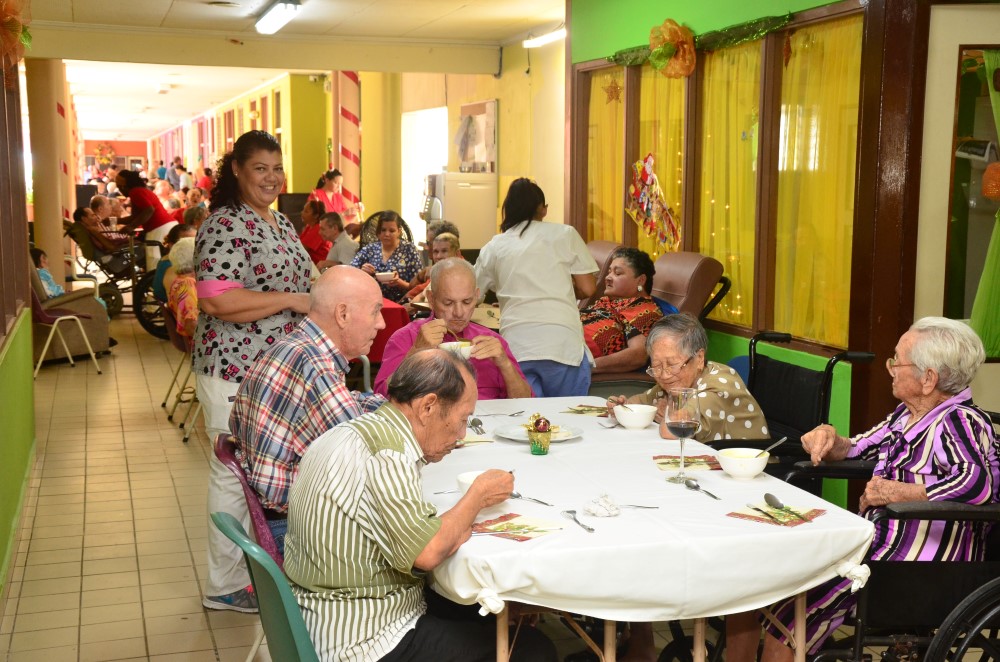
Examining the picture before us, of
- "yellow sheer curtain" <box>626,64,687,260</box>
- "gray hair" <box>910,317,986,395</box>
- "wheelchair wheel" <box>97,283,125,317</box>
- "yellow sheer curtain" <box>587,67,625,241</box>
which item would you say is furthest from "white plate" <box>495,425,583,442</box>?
"wheelchair wheel" <box>97,283,125,317</box>

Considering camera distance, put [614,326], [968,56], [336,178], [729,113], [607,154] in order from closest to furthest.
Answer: [968,56]
[614,326]
[729,113]
[607,154]
[336,178]

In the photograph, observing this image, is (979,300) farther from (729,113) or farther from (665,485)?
(665,485)

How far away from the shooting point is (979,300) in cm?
453

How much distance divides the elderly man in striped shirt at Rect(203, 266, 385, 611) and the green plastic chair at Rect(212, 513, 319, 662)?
62cm

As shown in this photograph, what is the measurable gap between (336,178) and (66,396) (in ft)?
16.9

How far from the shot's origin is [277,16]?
8.52 metres

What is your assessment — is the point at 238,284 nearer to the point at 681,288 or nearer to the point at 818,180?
the point at 681,288

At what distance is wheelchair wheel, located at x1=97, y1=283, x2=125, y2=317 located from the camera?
11891mm

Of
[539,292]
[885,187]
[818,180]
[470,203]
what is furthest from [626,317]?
[470,203]

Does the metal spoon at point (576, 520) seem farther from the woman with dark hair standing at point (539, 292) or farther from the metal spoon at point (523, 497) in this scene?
the woman with dark hair standing at point (539, 292)

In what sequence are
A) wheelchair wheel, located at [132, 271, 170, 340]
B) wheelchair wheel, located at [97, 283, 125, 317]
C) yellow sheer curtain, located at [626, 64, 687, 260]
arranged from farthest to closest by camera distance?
wheelchair wheel, located at [97, 283, 125, 317] < wheelchair wheel, located at [132, 271, 170, 340] < yellow sheer curtain, located at [626, 64, 687, 260]

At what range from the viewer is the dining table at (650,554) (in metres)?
2.11

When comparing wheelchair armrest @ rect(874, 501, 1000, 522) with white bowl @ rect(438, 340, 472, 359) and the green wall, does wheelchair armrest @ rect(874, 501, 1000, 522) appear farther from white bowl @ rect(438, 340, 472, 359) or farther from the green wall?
the green wall

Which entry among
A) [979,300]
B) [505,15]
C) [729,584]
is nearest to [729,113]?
[979,300]
